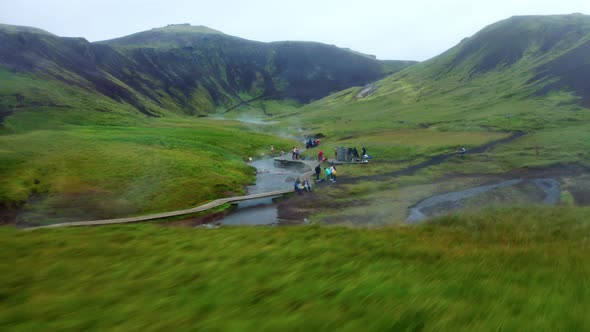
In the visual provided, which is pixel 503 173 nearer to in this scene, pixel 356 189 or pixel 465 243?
pixel 356 189

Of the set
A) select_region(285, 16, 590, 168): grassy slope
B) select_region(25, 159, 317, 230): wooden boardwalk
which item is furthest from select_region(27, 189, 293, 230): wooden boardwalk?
select_region(285, 16, 590, 168): grassy slope

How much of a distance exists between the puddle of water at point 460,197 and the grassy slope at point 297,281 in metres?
17.9

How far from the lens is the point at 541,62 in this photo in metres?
152

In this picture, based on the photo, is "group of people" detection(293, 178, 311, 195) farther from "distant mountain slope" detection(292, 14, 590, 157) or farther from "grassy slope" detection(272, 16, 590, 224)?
"distant mountain slope" detection(292, 14, 590, 157)

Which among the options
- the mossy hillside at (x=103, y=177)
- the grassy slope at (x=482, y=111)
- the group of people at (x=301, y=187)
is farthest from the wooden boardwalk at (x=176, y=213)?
the grassy slope at (x=482, y=111)

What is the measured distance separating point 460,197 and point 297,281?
1222 inches

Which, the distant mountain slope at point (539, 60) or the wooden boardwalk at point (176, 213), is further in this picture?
the distant mountain slope at point (539, 60)

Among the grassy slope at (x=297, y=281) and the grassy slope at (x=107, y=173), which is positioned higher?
the grassy slope at (x=297, y=281)

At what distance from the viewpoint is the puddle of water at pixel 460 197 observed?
97.3ft

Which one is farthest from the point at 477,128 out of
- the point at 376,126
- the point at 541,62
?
the point at 541,62

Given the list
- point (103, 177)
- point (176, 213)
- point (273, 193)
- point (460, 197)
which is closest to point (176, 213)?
point (176, 213)

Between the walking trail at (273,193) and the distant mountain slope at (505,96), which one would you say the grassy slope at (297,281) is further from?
the distant mountain slope at (505,96)

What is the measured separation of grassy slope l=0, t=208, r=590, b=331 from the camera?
518 cm

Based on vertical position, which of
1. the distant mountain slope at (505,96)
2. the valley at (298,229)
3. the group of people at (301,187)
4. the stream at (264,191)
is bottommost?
the stream at (264,191)
